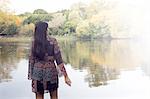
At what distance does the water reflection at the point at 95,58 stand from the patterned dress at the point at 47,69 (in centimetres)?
38

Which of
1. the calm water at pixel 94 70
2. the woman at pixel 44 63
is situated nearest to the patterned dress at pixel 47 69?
the woman at pixel 44 63

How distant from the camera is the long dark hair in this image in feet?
8.61

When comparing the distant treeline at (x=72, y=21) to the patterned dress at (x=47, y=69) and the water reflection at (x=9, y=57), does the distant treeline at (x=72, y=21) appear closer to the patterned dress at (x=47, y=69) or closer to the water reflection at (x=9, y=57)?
the water reflection at (x=9, y=57)

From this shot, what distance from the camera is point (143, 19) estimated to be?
3.11 meters

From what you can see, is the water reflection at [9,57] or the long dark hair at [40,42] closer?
the long dark hair at [40,42]

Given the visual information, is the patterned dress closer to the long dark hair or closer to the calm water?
the long dark hair

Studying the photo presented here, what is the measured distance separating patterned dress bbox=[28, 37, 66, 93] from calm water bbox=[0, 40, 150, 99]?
35 centimetres

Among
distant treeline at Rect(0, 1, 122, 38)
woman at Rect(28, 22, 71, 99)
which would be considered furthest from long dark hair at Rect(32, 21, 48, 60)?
distant treeline at Rect(0, 1, 122, 38)

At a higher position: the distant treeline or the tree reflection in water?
the distant treeline

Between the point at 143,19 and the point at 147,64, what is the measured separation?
35cm

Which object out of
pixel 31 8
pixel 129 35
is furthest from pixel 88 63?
pixel 31 8

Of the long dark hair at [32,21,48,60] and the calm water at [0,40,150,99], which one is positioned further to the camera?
the calm water at [0,40,150,99]

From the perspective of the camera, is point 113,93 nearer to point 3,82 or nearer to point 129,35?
point 129,35

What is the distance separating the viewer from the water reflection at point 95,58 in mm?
3035
